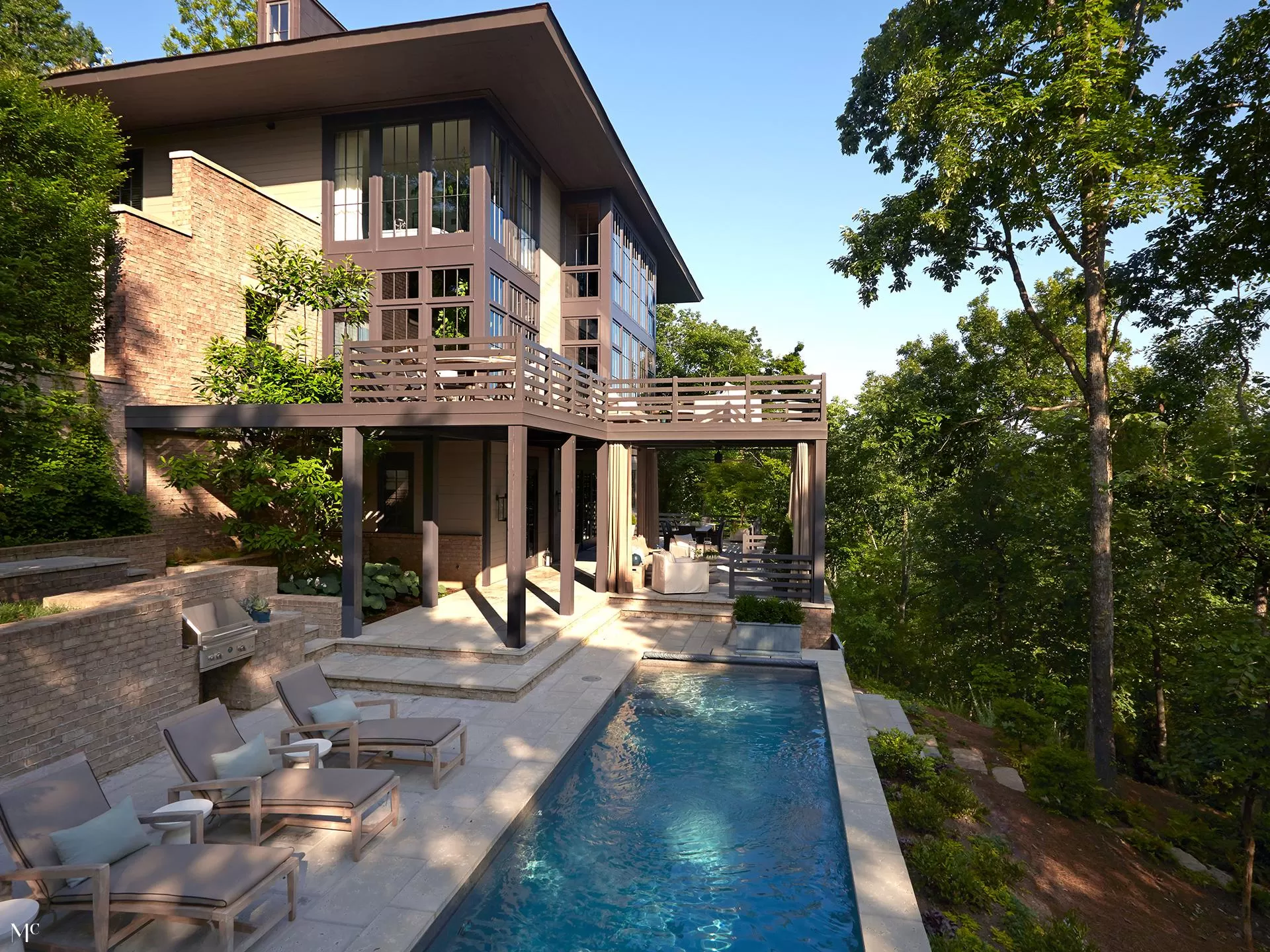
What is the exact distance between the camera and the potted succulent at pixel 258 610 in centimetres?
891

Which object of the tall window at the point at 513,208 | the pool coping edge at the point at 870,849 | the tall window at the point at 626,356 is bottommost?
the pool coping edge at the point at 870,849

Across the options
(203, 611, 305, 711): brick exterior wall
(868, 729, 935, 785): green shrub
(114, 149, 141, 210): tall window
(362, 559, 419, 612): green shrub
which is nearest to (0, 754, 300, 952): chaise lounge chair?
(203, 611, 305, 711): brick exterior wall

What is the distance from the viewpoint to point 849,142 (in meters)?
16.3

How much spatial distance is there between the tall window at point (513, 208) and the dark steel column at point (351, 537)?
6069 mm

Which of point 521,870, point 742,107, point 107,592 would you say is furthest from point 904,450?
point 107,592

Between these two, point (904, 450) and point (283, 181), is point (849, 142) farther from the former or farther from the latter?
point (283, 181)

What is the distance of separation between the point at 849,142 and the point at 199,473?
15432mm

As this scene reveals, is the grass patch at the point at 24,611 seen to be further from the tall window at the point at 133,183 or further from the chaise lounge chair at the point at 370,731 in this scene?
the tall window at the point at 133,183

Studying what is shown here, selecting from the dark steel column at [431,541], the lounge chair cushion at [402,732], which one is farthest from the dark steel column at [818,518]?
the lounge chair cushion at [402,732]

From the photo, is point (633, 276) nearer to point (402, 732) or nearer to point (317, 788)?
point (402, 732)

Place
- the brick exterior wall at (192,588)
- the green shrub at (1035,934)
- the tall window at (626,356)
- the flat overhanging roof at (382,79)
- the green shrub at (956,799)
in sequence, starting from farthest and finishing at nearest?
the tall window at (626,356)
the flat overhanging roof at (382,79)
the brick exterior wall at (192,588)
the green shrub at (956,799)
the green shrub at (1035,934)

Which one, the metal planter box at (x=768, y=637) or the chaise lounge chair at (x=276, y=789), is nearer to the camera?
the chaise lounge chair at (x=276, y=789)

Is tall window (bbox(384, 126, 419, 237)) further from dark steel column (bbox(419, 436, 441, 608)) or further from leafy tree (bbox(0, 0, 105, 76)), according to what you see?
leafy tree (bbox(0, 0, 105, 76))

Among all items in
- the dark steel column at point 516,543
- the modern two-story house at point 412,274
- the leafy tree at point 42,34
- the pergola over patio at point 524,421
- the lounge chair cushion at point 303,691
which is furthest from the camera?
the leafy tree at point 42,34
